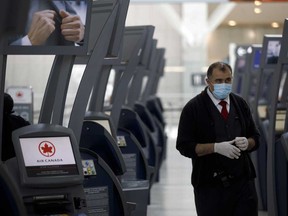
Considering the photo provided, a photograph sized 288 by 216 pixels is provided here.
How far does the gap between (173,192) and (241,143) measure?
24.5 feet

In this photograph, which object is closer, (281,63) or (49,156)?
(49,156)

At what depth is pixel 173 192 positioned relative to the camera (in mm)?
14234

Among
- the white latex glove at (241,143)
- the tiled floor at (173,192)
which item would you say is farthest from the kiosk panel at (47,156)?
the tiled floor at (173,192)

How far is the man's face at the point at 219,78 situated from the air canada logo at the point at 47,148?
153cm

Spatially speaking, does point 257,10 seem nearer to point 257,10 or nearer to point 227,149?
point 257,10

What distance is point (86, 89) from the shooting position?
276 inches

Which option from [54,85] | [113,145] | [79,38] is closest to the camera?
[79,38]

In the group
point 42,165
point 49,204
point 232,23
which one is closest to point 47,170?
point 42,165

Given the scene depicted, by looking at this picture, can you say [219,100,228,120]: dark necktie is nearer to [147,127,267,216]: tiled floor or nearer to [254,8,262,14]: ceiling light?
[147,127,267,216]: tiled floor

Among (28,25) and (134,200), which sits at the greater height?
(28,25)

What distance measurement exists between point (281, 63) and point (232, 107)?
153 centimetres

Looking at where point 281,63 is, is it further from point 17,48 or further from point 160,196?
point 160,196

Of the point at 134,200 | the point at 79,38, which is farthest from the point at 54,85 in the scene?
the point at 134,200

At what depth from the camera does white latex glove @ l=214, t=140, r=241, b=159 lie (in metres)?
6.77
